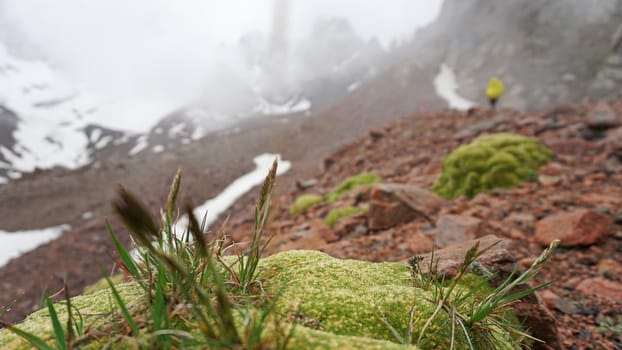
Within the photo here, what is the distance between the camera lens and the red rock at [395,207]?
6055mm

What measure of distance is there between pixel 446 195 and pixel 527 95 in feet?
174

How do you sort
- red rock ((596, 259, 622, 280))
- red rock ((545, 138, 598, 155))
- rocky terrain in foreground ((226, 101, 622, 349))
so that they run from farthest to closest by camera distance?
red rock ((545, 138, 598, 155)) → red rock ((596, 259, 622, 280)) → rocky terrain in foreground ((226, 101, 622, 349))

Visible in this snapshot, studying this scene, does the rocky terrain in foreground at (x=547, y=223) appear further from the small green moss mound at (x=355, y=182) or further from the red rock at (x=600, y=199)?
the small green moss mound at (x=355, y=182)

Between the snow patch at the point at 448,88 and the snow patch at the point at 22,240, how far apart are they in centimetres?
5159

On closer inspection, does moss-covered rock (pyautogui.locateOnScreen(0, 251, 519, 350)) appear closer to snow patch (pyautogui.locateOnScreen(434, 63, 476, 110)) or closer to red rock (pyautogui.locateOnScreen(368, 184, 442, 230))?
red rock (pyautogui.locateOnScreen(368, 184, 442, 230))

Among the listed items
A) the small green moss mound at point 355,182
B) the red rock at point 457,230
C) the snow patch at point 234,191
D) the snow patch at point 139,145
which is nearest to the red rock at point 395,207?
the red rock at point 457,230

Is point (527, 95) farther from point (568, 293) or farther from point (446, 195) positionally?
point (568, 293)

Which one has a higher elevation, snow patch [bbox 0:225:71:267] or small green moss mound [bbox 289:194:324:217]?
snow patch [bbox 0:225:71:267]

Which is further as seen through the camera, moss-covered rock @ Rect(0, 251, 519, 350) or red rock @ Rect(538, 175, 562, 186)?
red rock @ Rect(538, 175, 562, 186)

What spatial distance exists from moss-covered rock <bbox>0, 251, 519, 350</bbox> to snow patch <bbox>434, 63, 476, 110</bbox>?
5330 cm

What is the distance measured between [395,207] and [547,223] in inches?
95.6

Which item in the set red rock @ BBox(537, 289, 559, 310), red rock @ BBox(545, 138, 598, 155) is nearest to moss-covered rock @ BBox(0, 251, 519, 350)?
red rock @ BBox(537, 289, 559, 310)

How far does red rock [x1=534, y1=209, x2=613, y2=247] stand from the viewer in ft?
15.3

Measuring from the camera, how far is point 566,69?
4688cm
